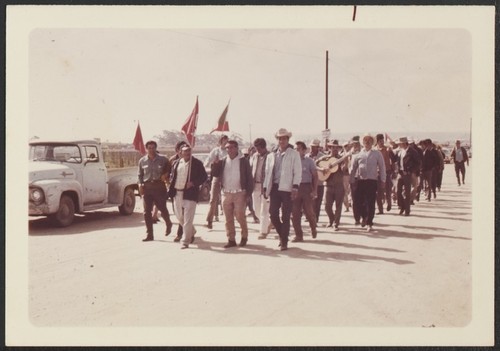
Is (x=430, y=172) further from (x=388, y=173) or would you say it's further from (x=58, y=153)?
(x=58, y=153)

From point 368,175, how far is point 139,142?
399 centimetres

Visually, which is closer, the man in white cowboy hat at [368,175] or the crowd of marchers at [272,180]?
the crowd of marchers at [272,180]

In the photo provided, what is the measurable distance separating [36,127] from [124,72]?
1.23 metres

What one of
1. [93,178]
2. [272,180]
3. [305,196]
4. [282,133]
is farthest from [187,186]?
[93,178]

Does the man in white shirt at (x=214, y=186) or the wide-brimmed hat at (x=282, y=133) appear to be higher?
the wide-brimmed hat at (x=282, y=133)

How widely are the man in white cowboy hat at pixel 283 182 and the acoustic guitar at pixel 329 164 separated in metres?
2.00

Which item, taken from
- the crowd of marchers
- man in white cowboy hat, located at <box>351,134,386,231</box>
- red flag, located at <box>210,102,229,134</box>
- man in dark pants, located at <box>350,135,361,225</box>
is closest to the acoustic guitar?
the crowd of marchers

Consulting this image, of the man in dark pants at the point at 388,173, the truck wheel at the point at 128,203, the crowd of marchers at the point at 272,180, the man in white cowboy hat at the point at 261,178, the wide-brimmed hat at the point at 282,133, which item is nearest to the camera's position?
the wide-brimmed hat at the point at 282,133

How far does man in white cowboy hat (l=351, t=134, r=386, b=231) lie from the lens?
9773 mm

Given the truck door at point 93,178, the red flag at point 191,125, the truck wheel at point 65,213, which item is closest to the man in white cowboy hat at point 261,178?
the red flag at point 191,125

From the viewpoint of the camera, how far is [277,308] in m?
6.25

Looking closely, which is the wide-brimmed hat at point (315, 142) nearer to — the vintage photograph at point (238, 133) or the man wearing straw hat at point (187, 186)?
the vintage photograph at point (238, 133)

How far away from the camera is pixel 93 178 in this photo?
36.1 ft

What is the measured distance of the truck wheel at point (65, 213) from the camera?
952cm
